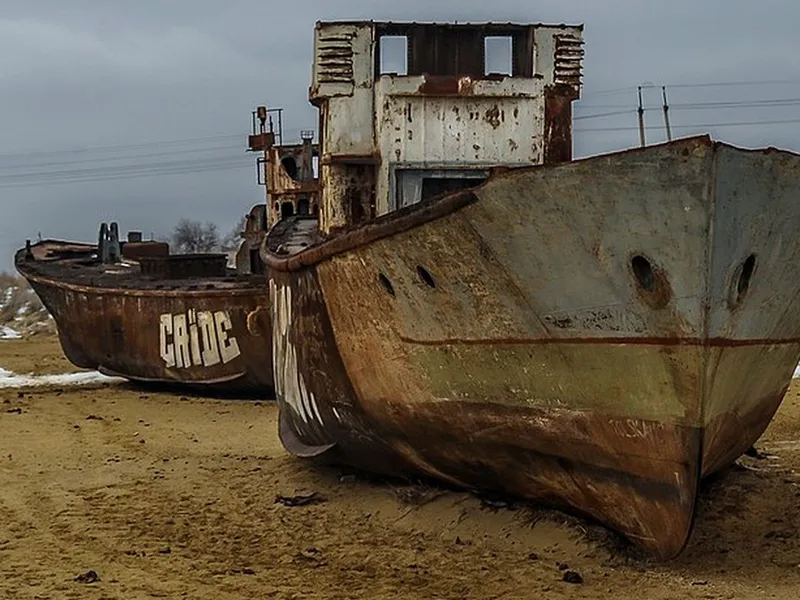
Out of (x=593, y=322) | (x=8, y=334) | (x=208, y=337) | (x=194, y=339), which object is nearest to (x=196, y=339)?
(x=194, y=339)

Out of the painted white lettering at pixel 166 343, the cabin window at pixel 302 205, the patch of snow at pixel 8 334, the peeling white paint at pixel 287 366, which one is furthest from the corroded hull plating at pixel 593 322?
the patch of snow at pixel 8 334

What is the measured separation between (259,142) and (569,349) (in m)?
17.4

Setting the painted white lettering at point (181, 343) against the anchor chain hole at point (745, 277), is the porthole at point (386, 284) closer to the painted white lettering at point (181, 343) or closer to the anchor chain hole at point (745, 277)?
the anchor chain hole at point (745, 277)

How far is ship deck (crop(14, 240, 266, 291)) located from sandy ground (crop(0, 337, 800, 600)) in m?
4.19

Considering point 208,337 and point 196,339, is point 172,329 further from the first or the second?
point 208,337

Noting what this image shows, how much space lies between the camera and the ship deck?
12995 millimetres

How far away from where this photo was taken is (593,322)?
504cm

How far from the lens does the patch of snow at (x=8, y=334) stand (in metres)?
24.7

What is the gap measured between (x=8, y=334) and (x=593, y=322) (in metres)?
22.5

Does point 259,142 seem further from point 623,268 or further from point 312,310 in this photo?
point 623,268

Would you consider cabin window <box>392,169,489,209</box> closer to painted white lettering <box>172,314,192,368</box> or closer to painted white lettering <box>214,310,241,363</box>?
painted white lettering <box>214,310,241,363</box>

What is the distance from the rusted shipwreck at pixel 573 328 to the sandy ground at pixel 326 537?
20cm

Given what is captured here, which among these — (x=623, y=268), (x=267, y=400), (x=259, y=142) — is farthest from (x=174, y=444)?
(x=259, y=142)

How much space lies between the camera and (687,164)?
448 cm
